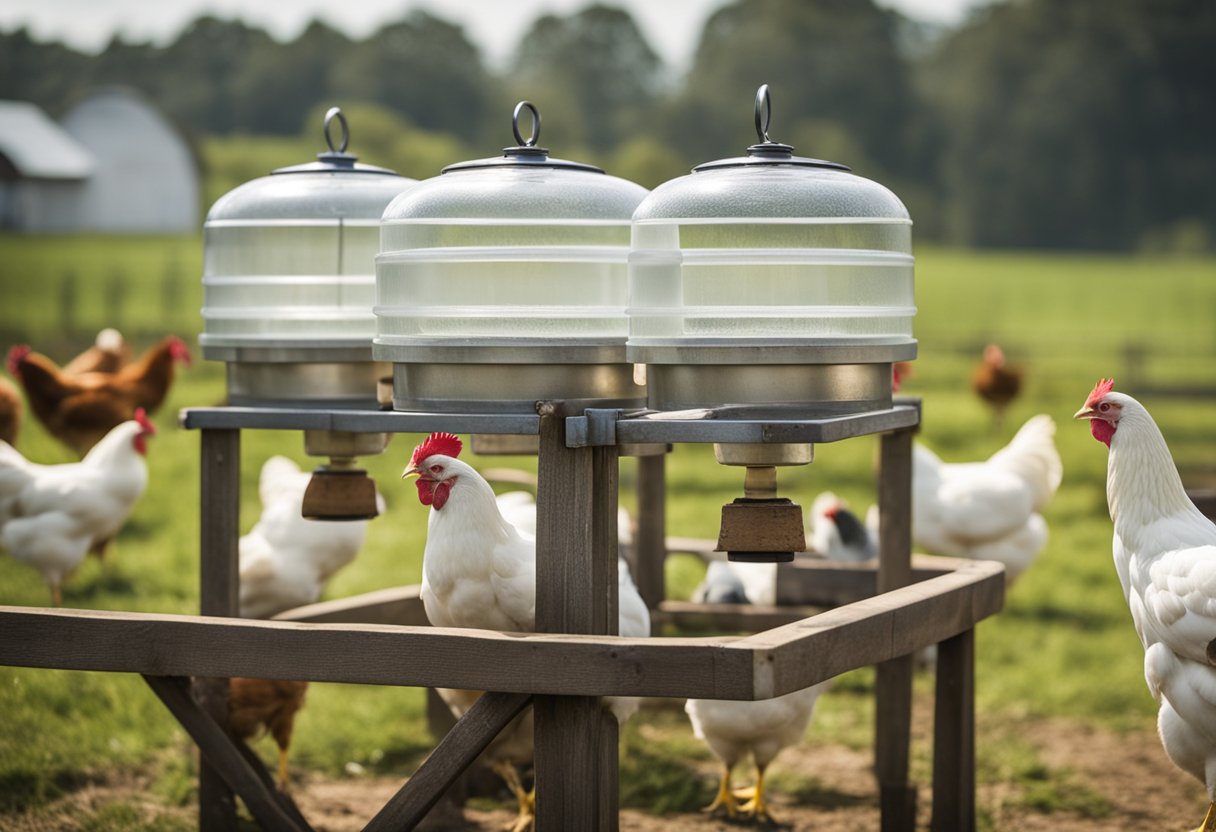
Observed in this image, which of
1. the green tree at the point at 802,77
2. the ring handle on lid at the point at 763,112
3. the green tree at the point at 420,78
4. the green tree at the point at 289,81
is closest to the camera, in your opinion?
the ring handle on lid at the point at 763,112

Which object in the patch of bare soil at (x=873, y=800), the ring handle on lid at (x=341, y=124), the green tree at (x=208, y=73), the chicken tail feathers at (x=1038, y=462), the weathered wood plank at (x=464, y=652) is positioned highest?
the green tree at (x=208, y=73)

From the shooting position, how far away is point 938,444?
1254cm

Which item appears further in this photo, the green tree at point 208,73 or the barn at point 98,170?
the green tree at point 208,73

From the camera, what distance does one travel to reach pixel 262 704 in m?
4.44

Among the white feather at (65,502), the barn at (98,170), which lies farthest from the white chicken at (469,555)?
the barn at (98,170)

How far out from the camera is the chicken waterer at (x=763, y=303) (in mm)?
2695

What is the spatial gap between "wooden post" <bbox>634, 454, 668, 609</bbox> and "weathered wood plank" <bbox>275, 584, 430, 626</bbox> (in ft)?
3.09

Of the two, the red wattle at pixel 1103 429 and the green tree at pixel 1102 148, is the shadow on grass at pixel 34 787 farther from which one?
the green tree at pixel 1102 148

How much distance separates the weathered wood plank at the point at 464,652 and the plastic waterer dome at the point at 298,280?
0.94m

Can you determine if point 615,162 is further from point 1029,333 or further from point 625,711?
point 625,711

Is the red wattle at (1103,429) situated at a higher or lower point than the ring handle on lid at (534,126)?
lower

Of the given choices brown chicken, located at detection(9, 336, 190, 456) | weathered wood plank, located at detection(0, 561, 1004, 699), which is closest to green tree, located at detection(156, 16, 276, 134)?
brown chicken, located at detection(9, 336, 190, 456)

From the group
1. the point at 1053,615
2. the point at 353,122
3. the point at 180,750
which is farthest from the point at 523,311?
the point at 353,122

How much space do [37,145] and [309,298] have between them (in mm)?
16134
